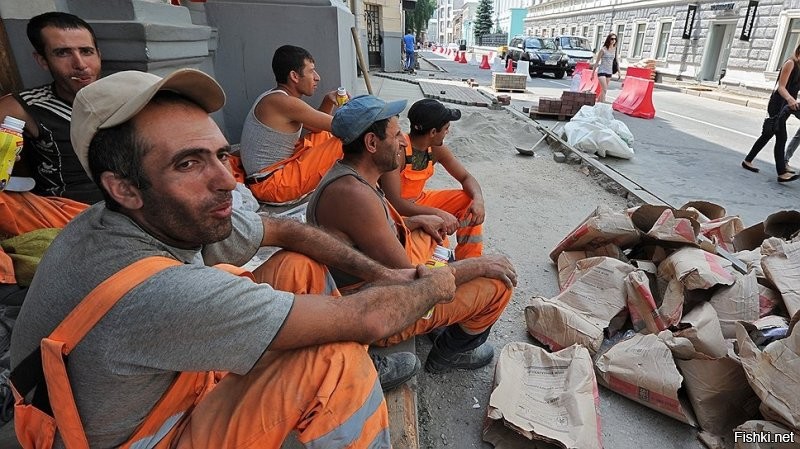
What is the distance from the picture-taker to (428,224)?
2574mm

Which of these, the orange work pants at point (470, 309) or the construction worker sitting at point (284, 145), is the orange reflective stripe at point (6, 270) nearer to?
the orange work pants at point (470, 309)

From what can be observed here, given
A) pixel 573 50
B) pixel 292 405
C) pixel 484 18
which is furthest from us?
pixel 484 18

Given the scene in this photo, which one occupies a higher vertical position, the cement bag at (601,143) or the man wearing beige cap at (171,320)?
the man wearing beige cap at (171,320)

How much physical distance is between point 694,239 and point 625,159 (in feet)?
14.8

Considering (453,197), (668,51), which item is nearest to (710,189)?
(453,197)

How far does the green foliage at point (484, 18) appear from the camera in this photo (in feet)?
186

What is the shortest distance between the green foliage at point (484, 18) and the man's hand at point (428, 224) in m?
60.4

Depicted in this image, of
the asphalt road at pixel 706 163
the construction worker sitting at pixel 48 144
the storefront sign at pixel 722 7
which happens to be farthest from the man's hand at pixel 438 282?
the storefront sign at pixel 722 7

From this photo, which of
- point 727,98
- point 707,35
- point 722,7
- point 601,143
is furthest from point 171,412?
point 707,35

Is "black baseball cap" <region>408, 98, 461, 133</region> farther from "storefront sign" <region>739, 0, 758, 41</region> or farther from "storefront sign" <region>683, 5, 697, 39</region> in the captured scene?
"storefront sign" <region>683, 5, 697, 39</region>

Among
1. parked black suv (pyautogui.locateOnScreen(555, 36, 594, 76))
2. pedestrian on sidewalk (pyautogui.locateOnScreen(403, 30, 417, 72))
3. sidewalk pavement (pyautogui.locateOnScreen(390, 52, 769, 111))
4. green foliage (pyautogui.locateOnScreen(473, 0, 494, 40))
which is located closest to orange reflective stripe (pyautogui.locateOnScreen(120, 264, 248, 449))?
sidewalk pavement (pyautogui.locateOnScreen(390, 52, 769, 111))

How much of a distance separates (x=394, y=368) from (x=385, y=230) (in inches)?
24.5

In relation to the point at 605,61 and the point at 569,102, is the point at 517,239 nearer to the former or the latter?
the point at 569,102

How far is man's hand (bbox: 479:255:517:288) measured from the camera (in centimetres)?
192
